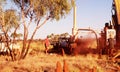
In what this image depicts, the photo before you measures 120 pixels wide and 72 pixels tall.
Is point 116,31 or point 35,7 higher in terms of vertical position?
point 35,7

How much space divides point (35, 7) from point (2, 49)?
6.32 meters

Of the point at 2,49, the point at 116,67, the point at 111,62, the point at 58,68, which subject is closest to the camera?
the point at 58,68

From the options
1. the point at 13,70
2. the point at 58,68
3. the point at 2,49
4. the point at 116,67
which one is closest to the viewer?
the point at 58,68

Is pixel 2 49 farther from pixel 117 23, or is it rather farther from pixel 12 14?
pixel 117 23

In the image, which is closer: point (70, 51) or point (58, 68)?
point (58, 68)

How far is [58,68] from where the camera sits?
13.9 m

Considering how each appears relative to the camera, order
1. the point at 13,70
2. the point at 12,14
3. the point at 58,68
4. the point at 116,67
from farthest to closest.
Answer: the point at 12,14, the point at 116,67, the point at 13,70, the point at 58,68

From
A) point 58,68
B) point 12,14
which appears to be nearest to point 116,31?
point 12,14

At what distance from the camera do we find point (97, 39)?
27000 mm

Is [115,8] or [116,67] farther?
[115,8]

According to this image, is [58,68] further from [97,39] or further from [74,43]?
[74,43]

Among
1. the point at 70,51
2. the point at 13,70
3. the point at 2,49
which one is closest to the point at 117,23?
the point at 70,51

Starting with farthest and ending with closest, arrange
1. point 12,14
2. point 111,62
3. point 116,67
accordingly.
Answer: point 12,14 → point 111,62 → point 116,67

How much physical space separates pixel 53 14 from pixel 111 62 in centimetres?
648
